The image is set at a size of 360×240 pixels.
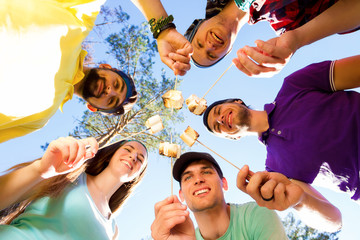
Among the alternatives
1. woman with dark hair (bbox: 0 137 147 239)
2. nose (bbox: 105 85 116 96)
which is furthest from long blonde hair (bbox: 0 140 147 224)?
nose (bbox: 105 85 116 96)

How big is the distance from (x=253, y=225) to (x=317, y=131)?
1.12 m

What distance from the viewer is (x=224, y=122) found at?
10.3 feet

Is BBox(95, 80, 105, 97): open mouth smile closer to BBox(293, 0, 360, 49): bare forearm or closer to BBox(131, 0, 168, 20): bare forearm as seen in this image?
BBox(131, 0, 168, 20): bare forearm

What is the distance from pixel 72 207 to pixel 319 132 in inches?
101

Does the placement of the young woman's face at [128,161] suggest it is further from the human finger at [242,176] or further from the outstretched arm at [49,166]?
the human finger at [242,176]

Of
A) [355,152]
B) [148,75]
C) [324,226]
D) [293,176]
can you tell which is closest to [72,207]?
[293,176]

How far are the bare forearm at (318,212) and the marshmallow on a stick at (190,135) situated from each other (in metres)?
1.16

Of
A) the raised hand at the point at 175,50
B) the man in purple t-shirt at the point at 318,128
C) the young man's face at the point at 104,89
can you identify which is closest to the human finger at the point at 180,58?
the raised hand at the point at 175,50

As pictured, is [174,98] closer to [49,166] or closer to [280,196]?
[49,166]

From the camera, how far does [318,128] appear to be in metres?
2.37

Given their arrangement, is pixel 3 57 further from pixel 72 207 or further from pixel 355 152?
pixel 355 152

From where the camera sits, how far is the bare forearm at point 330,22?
6.34ft

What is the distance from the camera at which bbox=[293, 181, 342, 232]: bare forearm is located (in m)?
1.87

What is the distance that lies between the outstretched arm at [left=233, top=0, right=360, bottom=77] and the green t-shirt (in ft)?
4.72
